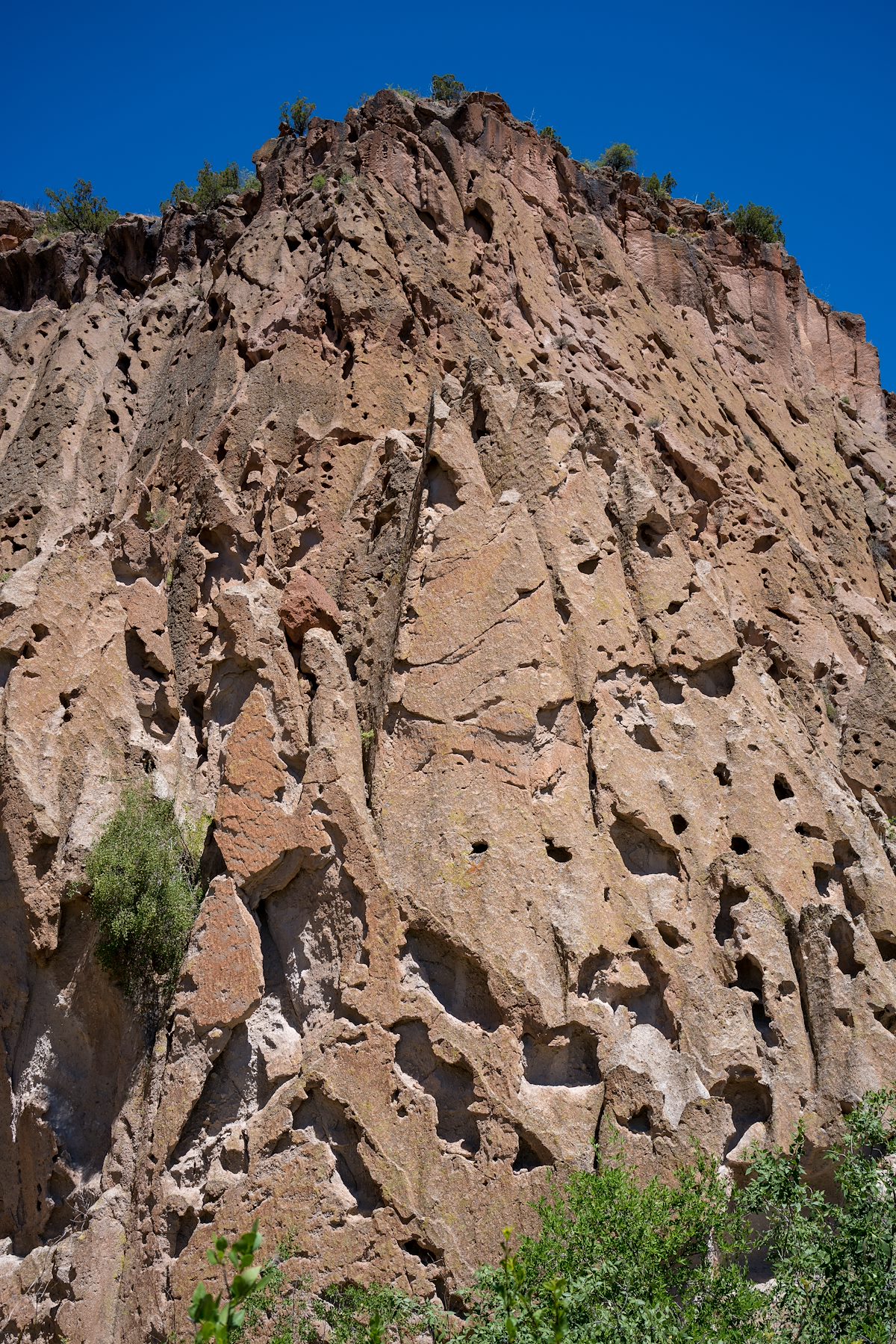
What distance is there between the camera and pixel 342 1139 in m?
12.1

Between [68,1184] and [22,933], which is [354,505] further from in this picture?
[68,1184]

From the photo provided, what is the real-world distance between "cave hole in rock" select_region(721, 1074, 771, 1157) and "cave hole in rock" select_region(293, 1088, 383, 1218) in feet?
13.7

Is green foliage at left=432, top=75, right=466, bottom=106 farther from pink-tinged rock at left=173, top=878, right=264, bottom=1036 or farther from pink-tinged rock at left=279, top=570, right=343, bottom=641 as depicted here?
pink-tinged rock at left=173, top=878, right=264, bottom=1036

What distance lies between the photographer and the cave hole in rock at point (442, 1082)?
12266mm

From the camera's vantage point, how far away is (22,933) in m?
14.7

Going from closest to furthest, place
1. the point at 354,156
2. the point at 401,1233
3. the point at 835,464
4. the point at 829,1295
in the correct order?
the point at 829,1295
the point at 401,1233
the point at 354,156
the point at 835,464

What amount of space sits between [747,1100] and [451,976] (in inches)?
152

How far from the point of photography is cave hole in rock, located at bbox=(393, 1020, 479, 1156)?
40.2 ft

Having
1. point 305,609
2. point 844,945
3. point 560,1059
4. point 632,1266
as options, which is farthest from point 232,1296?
point 844,945

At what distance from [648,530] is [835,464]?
10.8m

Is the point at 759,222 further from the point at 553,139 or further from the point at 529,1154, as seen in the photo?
the point at 529,1154

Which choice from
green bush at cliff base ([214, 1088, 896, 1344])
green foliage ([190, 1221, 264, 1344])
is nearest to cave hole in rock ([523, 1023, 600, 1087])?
green bush at cliff base ([214, 1088, 896, 1344])

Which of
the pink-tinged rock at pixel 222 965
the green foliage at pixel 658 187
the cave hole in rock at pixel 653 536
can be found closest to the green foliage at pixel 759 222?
the green foliage at pixel 658 187

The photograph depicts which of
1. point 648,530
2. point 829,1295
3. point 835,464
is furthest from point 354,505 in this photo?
point 835,464
